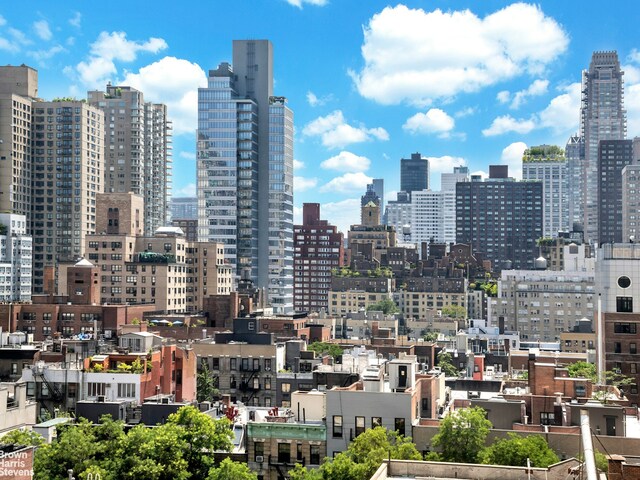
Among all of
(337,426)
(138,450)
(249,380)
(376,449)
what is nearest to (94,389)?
(138,450)

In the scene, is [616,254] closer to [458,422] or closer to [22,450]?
[458,422]

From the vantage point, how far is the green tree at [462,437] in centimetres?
6969

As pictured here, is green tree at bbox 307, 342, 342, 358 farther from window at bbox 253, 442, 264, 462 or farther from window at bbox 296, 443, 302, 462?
window at bbox 253, 442, 264, 462

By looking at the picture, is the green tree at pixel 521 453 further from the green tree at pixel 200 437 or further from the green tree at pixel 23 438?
the green tree at pixel 23 438

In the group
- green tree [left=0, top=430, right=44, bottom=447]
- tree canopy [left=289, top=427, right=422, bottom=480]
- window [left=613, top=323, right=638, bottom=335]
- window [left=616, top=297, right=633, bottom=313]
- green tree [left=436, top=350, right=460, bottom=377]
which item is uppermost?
window [left=616, top=297, right=633, bottom=313]

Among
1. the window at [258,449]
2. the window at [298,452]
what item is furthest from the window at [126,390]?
the window at [298,452]

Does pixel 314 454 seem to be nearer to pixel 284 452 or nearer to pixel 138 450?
pixel 284 452

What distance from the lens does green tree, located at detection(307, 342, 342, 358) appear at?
14895 cm

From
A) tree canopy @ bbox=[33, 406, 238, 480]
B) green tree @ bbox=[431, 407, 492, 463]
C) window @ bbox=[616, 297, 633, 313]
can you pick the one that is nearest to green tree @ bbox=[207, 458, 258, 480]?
tree canopy @ bbox=[33, 406, 238, 480]

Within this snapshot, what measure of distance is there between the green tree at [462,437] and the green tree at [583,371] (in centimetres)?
4185

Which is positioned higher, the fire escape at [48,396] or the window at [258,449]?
the fire escape at [48,396]

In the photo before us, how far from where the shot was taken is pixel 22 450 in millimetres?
53781

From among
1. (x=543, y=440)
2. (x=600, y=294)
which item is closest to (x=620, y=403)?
(x=543, y=440)

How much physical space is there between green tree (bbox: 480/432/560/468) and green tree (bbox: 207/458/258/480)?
1620 cm
